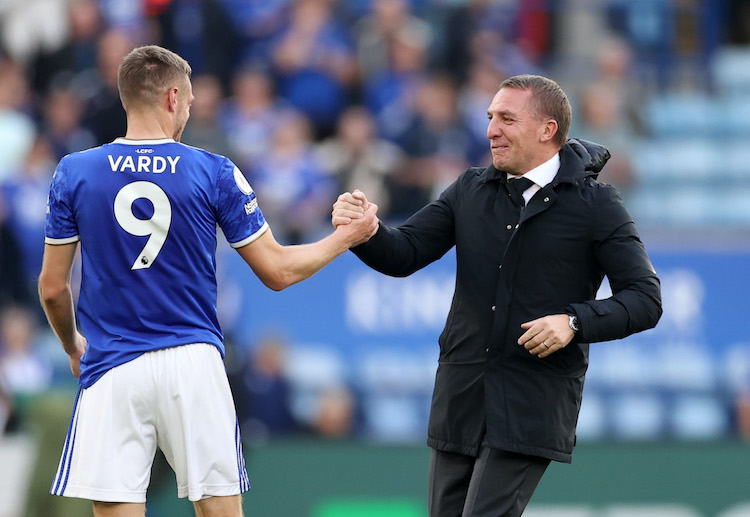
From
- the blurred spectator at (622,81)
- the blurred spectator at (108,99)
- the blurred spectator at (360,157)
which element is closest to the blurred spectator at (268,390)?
the blurred spectator at (360,157)

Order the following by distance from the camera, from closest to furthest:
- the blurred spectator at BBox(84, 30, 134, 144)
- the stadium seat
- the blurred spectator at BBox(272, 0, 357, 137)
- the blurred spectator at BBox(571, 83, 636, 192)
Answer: the blurred spectator at BBox(84, 30, 134, 144) < the blurred spectator at BBox(571, 83, 636, 192) < the blurred spectator at BBox(272, 0, 357, 137) < the stadium seat

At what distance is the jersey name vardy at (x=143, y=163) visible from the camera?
4848 mm

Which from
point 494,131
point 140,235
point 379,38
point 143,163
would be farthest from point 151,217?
point 379,38

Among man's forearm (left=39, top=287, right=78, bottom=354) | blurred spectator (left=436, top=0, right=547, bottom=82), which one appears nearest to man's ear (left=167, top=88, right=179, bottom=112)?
man's forearm (left=39, top=287, right=78, bottom=354)

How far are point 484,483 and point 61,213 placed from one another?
→ 2049mm

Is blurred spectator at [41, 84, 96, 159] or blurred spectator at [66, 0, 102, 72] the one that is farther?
blurred spectator at [66, 0, 102, 72]

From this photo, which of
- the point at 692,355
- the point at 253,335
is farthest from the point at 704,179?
the point at 253,335

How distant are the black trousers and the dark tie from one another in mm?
1051

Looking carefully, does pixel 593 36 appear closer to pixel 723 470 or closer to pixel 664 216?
pixel 664 216

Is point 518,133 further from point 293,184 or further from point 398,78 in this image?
point 398,78

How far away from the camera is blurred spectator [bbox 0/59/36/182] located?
473 inches

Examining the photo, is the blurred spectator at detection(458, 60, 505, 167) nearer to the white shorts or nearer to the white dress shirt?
the white dress shirt

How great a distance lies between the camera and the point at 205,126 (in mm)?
11398

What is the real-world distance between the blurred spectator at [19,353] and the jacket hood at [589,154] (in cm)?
651
